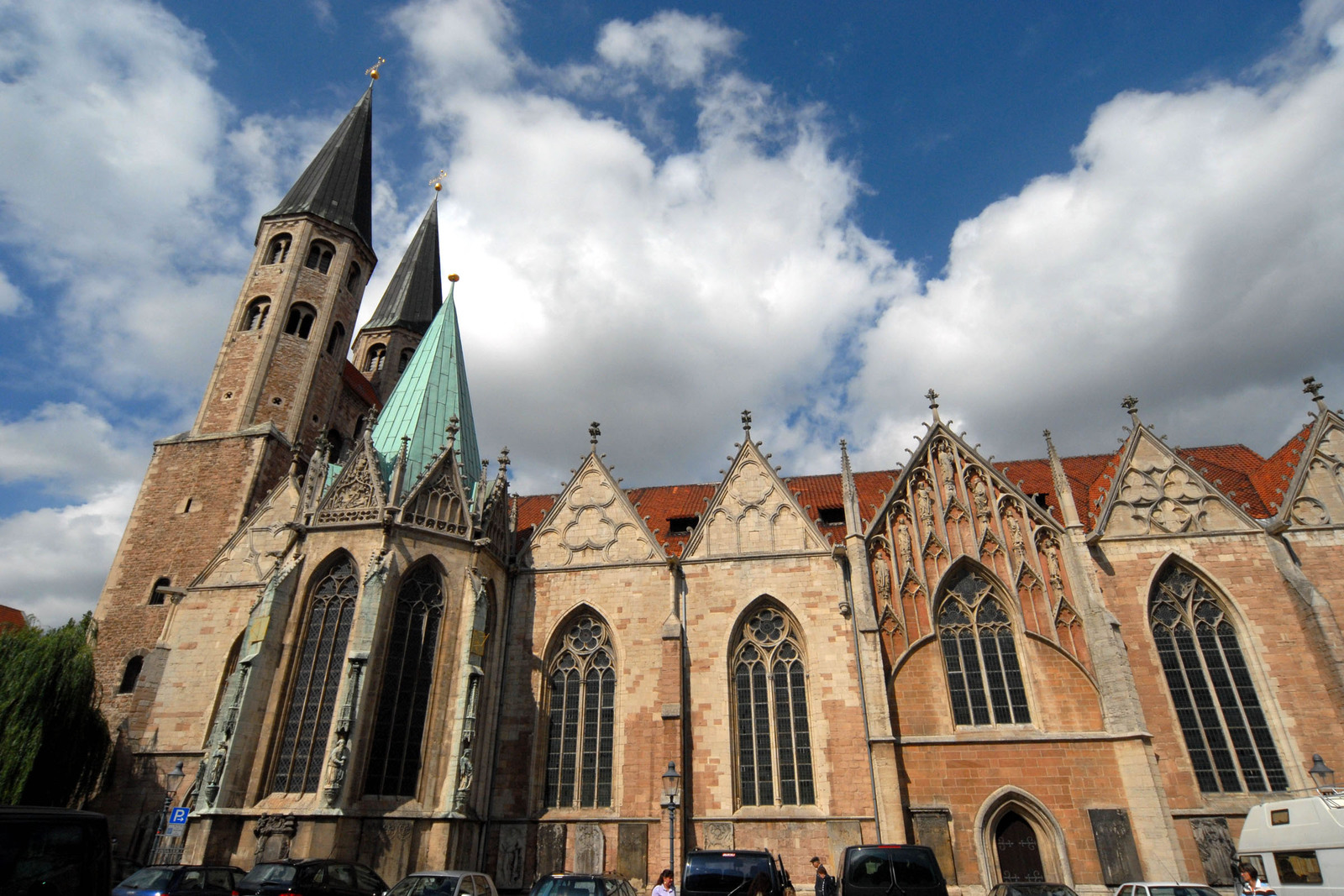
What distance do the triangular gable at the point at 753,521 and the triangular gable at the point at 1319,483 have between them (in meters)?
11.6

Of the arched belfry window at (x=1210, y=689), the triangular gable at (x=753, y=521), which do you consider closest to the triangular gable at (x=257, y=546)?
the triangular gable at (x=753, y=521)

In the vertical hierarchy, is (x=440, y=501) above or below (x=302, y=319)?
below

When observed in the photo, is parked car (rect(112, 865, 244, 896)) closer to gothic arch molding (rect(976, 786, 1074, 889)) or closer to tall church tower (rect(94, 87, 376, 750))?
tall church tower (rect(94, 87, 376, 750))

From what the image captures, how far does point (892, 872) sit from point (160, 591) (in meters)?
21.0

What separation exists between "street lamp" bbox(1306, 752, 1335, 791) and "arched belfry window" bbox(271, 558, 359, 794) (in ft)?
67.4

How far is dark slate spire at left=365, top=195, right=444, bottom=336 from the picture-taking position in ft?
132

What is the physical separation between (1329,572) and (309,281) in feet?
108

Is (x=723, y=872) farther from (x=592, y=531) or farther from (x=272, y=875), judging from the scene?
(x=592, y=531)

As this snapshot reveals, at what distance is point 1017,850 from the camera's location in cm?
1634

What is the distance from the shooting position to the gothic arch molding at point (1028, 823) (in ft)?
52.2

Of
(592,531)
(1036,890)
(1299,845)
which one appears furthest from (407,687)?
(1299,845)

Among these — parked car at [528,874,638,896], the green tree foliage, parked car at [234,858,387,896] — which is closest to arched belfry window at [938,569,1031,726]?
parked car at [528,874,638,896]

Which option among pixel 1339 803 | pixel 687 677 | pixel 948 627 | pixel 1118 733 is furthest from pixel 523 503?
pixel 1339 803

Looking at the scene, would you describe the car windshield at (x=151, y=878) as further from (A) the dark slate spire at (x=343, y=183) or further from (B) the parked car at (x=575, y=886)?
(A) the dark slate spire at (x=343, y=183)
